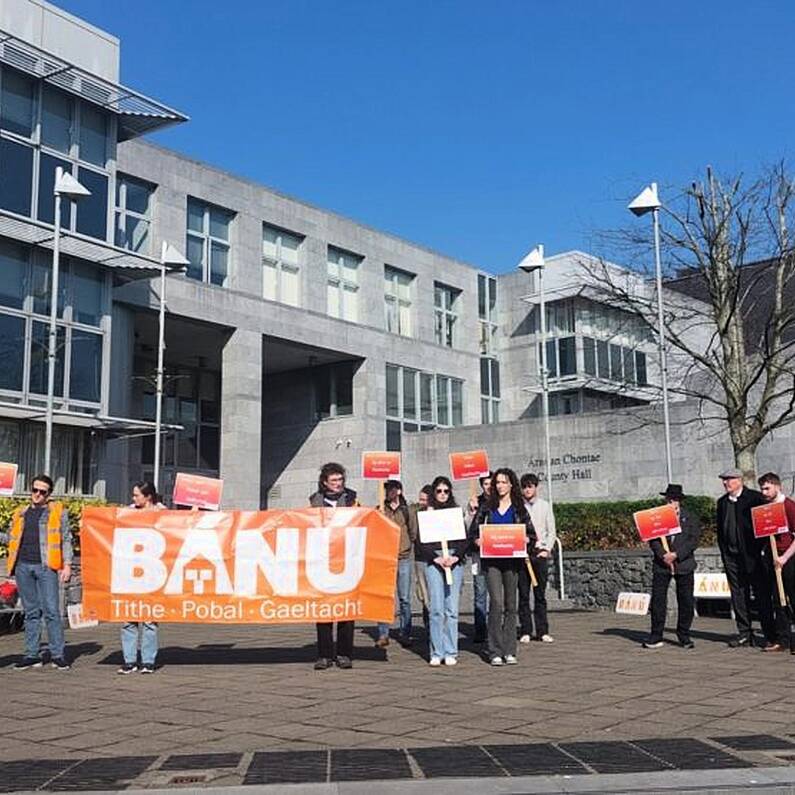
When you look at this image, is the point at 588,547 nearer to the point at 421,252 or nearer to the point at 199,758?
the point at 199,758

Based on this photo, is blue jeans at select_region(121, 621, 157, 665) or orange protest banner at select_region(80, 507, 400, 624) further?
orange protest banner at select_region(80, 507, 400, 624)

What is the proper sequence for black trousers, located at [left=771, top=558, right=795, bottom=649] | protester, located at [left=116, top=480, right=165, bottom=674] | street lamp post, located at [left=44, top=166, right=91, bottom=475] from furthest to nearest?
street lamp post, located at [left=44, top=166, right=91, bottom=475]
black trousers, located at [left=771, top=558, right=795, bottom=649]
protester, located at [left=116, top=480, right=165, bottom=674]

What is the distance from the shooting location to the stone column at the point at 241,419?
3275 centimetres

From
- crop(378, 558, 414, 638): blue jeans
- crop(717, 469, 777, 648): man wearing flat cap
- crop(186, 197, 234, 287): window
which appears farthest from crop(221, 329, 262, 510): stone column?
crop(717, 469, 777, 648): man wearing flat cap

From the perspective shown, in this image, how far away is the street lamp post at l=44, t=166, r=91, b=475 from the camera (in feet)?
72.9

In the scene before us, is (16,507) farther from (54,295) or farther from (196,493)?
(196,493)

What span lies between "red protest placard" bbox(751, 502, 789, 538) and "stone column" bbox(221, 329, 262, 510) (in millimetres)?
22965

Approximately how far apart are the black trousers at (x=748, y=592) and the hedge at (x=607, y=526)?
27.7 ft

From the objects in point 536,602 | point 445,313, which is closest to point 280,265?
point 445,313

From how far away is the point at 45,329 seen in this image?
2434 centimetres

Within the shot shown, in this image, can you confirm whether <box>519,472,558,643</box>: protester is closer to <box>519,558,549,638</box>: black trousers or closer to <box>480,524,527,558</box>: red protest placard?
<box>519,558,549,638</box>: black trousers

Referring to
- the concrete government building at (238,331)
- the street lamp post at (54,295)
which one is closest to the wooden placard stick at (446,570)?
the street lamp post at (54,295)

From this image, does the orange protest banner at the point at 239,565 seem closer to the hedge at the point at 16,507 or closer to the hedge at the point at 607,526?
the hedge at the point at 16,507

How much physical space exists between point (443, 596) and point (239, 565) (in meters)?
2.06
